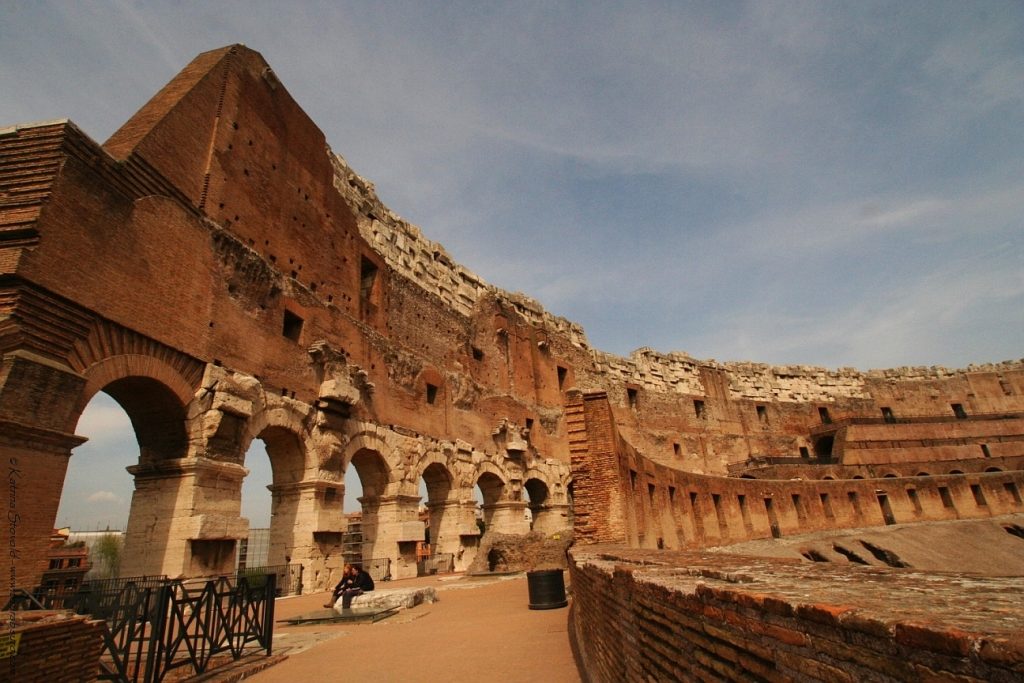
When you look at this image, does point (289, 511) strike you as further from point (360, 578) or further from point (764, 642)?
point (764, 642)

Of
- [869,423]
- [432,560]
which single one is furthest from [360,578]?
[869,423]

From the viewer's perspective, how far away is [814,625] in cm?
158

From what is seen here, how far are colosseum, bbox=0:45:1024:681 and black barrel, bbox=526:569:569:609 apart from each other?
2.66 ft

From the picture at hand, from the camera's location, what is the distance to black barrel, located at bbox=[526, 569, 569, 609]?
26.9 ft

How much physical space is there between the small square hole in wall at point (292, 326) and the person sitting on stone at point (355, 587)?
5297mm

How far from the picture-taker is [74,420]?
7.08 meters

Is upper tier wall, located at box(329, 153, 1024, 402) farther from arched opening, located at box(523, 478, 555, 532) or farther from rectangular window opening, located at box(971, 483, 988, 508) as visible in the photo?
rectangular window opening, located at box(971, 483, 988, 508)

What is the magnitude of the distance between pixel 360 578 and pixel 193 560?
98.8 inches

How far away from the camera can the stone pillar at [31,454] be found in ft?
20.3

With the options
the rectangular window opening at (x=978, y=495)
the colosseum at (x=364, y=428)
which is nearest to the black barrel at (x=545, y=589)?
the colosseum at (x=364, y=428)

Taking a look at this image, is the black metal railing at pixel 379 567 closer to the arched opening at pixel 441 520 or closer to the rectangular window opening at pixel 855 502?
the arched opening at pixel 441 520

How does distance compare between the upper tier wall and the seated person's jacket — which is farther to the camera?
the upper tier wall

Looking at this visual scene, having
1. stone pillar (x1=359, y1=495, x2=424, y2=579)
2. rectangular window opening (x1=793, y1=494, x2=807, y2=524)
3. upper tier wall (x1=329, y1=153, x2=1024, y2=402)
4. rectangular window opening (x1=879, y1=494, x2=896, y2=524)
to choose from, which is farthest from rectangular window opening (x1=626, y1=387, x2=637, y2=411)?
stone pillar (x1=359, y1=495, x2=424, y2=579)

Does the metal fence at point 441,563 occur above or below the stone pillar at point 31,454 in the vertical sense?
below
